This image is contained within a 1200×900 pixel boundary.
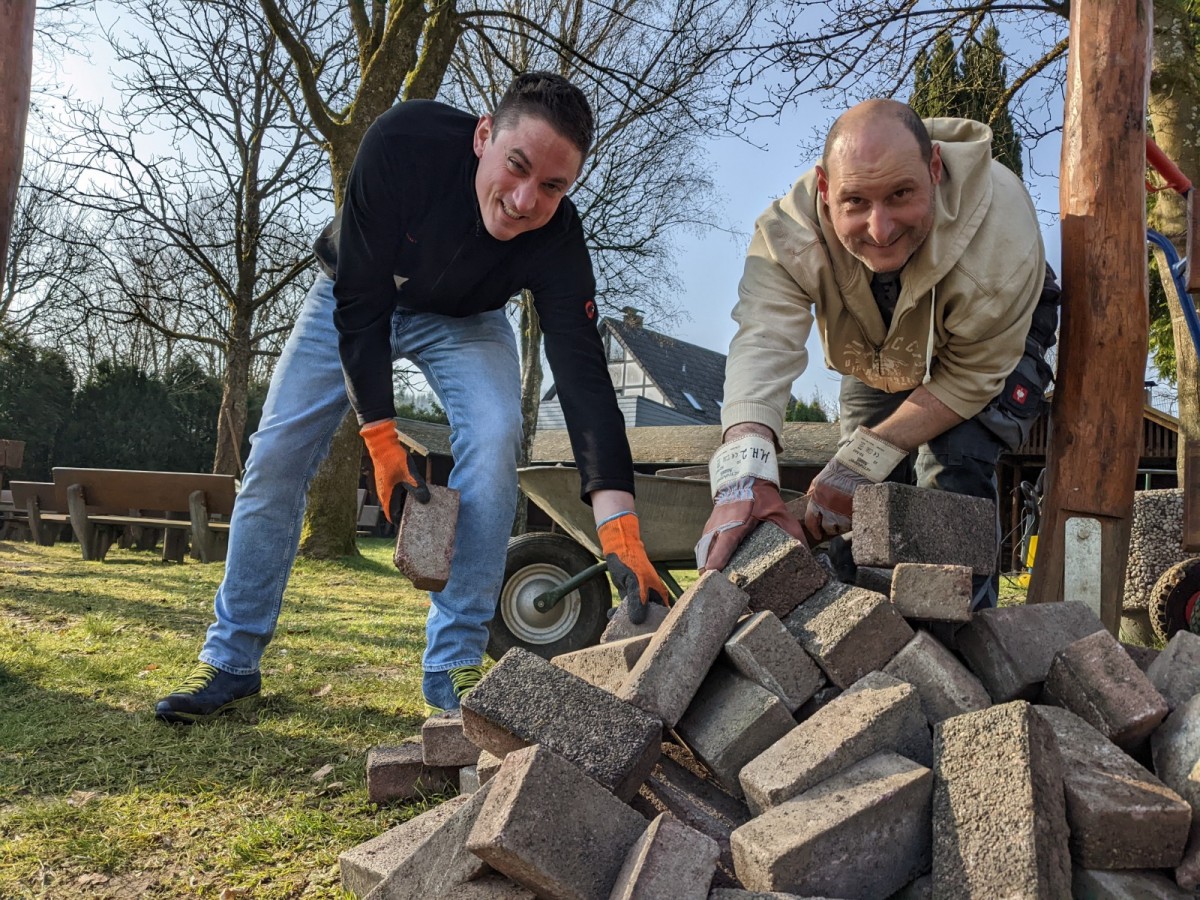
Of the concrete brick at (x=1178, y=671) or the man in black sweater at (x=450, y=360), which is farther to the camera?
the man in black sweater at (x=450, y=360)

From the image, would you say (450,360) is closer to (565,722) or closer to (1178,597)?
(565,722)

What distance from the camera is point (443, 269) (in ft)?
8.54

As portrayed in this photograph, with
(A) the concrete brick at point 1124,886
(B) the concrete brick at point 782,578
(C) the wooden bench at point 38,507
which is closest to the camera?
(A) the concrete brick at point 1124,886

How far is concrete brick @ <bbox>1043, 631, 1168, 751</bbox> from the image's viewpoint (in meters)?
1.69

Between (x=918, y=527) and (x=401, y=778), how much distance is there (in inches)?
53.0

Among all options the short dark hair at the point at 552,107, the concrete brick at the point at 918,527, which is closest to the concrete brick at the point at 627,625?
the concrete brick at the point at 918,527

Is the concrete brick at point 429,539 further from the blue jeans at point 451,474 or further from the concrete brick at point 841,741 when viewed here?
the concrete brick at point 841,741

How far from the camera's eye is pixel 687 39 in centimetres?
894

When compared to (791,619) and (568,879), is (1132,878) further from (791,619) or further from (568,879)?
(568,879)

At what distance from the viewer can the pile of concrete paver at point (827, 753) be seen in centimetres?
136

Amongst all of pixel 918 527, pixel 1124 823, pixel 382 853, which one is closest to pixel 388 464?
pixel 382 853

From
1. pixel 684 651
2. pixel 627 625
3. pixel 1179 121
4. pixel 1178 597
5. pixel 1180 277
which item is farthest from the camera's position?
pixel 1179 121

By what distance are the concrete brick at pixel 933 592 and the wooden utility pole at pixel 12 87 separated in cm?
253

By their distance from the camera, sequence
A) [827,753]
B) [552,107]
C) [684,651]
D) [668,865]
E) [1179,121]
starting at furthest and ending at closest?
[1179,121] → [552,107] → [684,651] → [827,753] → [668,865]
